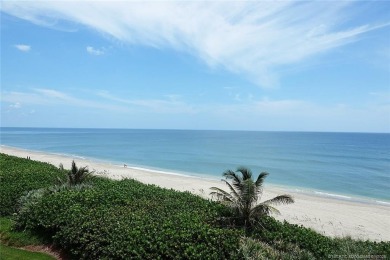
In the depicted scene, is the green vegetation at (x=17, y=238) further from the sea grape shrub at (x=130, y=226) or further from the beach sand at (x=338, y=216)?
the beach sand at (x=338, y=216)

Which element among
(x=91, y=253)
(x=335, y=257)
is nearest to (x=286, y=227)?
(x=335, y=257)

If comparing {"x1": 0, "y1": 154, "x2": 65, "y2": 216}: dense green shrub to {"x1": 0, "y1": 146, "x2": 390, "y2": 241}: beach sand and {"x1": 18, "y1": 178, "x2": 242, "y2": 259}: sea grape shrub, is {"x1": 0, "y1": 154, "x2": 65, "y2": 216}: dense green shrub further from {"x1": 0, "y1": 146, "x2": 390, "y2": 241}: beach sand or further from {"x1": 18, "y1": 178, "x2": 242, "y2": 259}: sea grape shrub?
{"x1": 0, "y1": 146, "x2": 390, "y2": 241}: beach sand

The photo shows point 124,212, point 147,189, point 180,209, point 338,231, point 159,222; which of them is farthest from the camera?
point 338,231

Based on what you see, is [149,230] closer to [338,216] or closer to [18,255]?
[18,255]

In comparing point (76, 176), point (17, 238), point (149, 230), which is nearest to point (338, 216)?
point (149, 230)

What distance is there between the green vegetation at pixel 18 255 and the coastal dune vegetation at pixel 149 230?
0.56 meters

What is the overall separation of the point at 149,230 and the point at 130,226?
696mm

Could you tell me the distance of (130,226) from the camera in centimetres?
1037

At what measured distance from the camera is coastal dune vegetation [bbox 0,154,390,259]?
367 inches

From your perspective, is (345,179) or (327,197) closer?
(327,197)

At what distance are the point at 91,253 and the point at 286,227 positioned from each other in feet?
20.3

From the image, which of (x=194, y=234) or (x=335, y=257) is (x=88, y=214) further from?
(x=335, y=257)

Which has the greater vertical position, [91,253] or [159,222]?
[159,222]

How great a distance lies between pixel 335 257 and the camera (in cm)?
942
